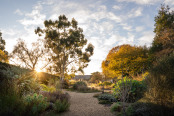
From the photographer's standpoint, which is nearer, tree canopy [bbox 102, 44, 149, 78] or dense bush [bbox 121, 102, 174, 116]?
dense bush [bbox 121, 102, 174, 116]

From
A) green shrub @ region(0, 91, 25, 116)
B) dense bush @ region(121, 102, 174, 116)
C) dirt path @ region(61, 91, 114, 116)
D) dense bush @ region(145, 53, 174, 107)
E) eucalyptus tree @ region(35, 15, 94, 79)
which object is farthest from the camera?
eucalyptus tree @ region(35, 15, 94, 79)

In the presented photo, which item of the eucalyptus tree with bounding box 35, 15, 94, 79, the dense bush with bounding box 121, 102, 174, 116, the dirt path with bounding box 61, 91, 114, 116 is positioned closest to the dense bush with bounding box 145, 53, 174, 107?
the dense bush with bounding box 121, 102, 174, 116

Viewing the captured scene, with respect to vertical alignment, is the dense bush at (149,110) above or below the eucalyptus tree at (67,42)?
below

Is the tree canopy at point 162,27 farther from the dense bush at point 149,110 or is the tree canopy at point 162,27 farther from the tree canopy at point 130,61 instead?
the dense bush at point 149,110

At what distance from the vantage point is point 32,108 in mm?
3941

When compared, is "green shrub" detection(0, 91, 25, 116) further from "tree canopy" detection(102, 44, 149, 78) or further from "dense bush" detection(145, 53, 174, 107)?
"tree canopy" detection(102, 44, 149, 78)

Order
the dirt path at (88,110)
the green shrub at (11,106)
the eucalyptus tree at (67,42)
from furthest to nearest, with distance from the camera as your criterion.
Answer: the eucalyptus tree at (67,42) < the dirt path at (88,110) < the green shrub at (11,106)

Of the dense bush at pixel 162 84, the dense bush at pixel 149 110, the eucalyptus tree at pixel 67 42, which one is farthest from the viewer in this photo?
the eucalyptus tree at pixel 67 42

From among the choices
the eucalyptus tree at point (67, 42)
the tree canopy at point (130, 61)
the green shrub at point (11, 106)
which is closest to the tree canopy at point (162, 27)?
the tree canopy at point (130, 61)

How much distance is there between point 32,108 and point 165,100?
443 cm

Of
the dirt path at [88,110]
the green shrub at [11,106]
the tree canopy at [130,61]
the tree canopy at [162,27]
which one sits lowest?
the dirt path at [88,110]

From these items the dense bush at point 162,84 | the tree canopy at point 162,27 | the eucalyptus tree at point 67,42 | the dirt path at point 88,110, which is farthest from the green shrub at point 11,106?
the tree canopy at point 162,27

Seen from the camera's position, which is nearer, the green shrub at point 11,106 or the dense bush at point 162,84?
the green shrub at point 11,106

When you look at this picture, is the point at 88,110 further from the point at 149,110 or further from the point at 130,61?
the point at 130,61
